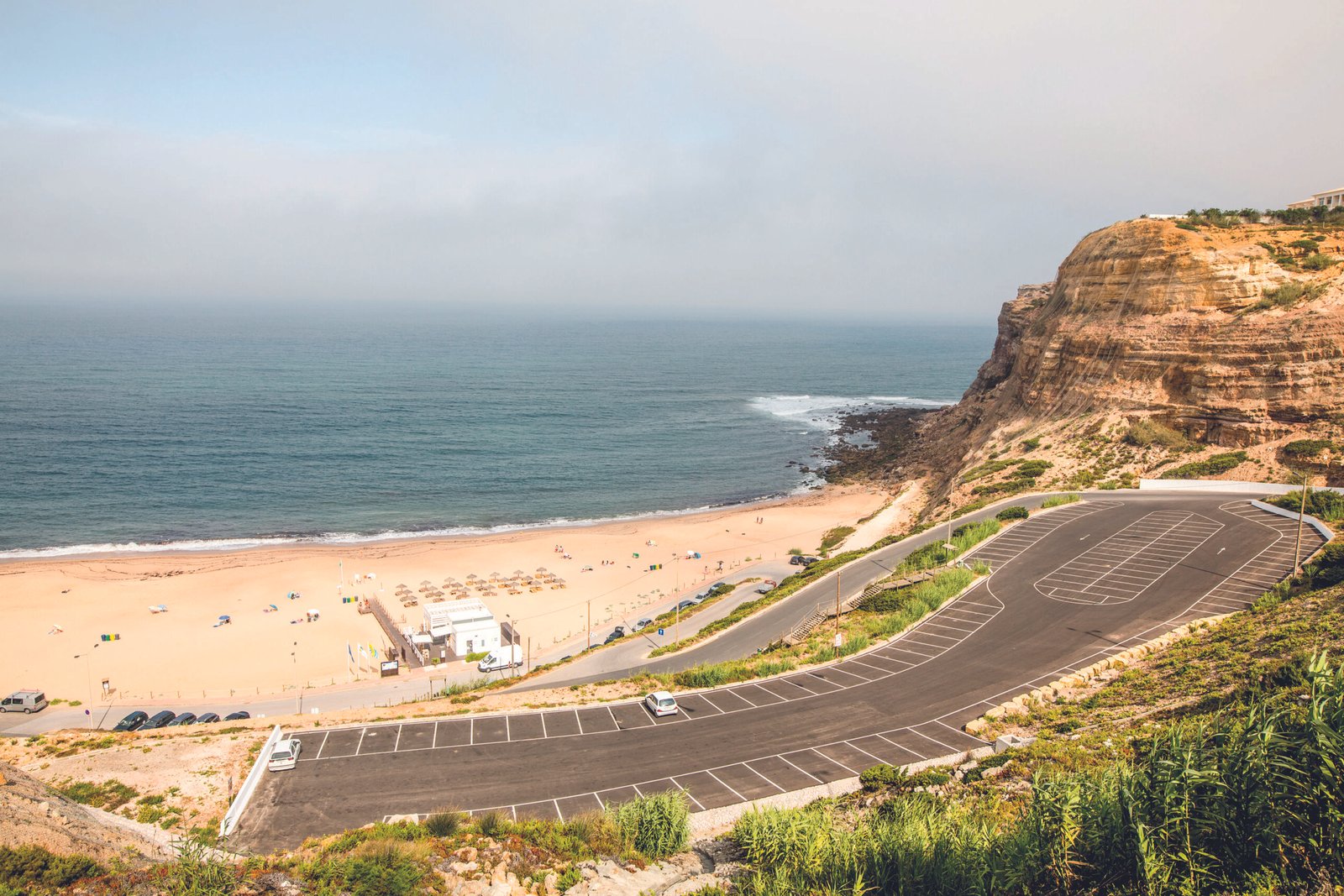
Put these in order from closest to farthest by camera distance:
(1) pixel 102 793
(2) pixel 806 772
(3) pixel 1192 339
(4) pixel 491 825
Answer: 1. (4) pixel 491 825
2. (1) pixel 102 793
3. (2) pixel 806 772
4. (3) pixel 1192 339

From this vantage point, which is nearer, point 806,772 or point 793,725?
point 806,772

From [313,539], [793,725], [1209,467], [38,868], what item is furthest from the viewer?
[313,539]

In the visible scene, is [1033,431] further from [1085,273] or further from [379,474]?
[379,474]

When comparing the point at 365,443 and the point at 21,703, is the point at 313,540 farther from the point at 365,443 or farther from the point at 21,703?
the point at 21,703

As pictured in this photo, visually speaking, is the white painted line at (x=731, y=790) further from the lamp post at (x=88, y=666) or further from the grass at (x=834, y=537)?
the grass at (x=834, y=537)

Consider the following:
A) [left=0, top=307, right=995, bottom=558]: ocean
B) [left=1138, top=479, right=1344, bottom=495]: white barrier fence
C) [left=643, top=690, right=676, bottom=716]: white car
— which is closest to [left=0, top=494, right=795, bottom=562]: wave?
[left=0, top=307, right=995, bottom=558]: ocean

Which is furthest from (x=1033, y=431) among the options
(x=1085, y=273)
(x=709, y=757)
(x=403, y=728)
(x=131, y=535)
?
(x=131, y=535)

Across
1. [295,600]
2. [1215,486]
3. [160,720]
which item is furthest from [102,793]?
[1215,486]
